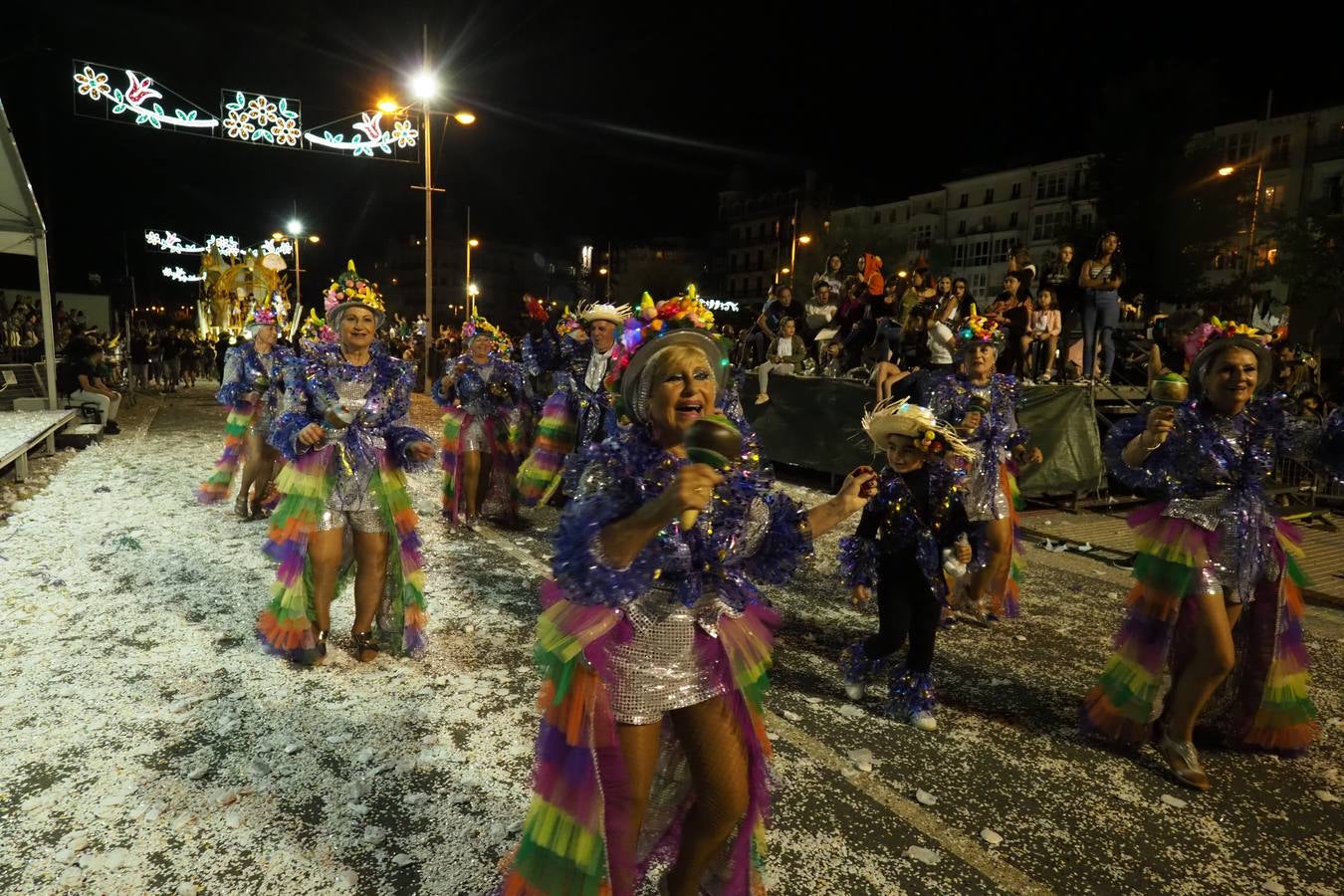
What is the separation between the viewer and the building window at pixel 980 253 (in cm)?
5653

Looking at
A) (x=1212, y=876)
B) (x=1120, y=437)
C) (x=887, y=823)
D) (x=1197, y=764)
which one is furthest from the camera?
(x=1120, y=437)

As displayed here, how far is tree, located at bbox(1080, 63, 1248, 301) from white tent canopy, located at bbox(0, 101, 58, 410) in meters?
29.1

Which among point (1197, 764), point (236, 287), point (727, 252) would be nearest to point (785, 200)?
point (727, 252)

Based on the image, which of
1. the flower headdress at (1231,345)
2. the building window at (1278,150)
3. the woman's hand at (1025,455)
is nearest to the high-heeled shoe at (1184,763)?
the flower headdress at (1231,345)

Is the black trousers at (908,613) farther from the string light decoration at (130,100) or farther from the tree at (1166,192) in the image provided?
the tree at (1166,192)

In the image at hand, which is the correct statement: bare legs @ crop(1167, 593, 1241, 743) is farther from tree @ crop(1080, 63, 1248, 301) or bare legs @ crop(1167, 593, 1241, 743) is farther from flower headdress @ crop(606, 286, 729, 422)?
tree @ crop(1080, 63, 1248, 301)

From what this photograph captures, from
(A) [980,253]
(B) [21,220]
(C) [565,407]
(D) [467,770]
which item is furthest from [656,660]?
(A) [980,253]

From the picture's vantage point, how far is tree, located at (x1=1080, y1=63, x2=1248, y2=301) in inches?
1037

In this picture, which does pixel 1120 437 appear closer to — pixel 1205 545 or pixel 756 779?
pixel 1205 545

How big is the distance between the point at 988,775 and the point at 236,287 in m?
24.2

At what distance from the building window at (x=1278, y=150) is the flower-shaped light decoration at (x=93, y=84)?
4948 cm

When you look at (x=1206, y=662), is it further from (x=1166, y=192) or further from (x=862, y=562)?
(x=1166, y=192)

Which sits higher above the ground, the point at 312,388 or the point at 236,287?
the point at 236,287

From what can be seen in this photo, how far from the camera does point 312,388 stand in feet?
14.2
